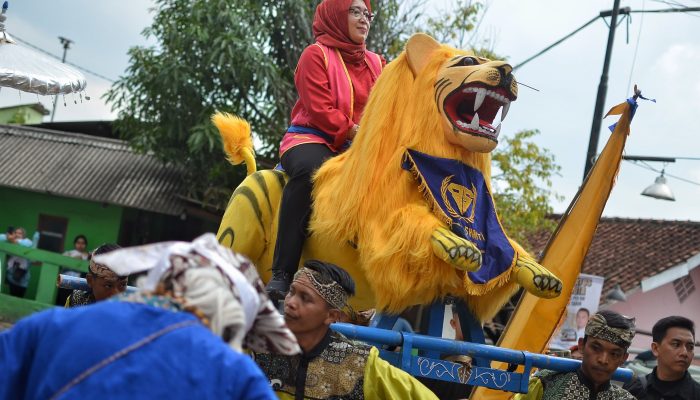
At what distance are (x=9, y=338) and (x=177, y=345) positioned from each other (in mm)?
372

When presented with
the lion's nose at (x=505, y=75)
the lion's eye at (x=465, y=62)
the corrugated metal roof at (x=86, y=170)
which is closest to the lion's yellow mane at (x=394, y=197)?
the lion's eye at (x=465, y=62)

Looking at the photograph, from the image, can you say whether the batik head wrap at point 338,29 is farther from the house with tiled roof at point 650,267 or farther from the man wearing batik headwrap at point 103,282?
the house with tiled roof at point 650,267

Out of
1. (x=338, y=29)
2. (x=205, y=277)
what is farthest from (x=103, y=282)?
(x=205, y=277)

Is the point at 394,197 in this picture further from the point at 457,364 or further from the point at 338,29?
the point at 338,29

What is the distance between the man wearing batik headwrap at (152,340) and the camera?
2041mm

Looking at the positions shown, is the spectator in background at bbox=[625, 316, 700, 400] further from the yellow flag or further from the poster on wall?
the poster on wall

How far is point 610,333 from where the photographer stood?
4.05 meters

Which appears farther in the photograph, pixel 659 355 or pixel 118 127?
pixel 118 127

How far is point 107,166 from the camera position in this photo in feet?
65.5

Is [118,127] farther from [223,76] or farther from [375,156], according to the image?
[375,156]

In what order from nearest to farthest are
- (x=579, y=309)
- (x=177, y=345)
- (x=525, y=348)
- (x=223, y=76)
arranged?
(x=177, y=345)
(x=525, y=348)
(x=579, y=309)
(x=223, y=76)

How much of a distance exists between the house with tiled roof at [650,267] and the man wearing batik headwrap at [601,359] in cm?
1577

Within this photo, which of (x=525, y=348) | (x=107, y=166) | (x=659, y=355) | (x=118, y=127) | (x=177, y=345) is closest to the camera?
(x=177, y=345)

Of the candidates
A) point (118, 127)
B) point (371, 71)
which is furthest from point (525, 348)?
point (118, 127)
